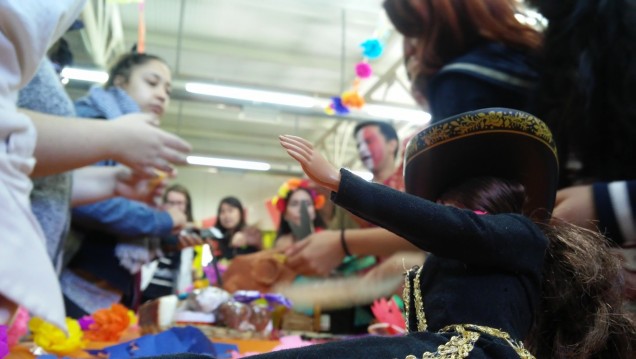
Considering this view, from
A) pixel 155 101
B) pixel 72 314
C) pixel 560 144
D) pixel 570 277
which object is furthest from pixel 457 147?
pixel 155 101

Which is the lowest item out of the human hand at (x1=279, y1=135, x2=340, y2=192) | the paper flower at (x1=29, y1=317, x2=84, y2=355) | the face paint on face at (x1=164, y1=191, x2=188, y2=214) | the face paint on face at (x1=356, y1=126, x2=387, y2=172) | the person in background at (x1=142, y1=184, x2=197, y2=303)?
the person in background at (x1=142, y1=184, x2=197, y2=303)

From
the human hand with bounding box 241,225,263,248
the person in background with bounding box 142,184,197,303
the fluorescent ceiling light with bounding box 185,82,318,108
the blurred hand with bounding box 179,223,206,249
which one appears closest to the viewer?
the blurred hand with bounding box 179,223,206,249

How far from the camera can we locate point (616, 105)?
0.66m

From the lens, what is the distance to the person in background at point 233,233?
1.73 m

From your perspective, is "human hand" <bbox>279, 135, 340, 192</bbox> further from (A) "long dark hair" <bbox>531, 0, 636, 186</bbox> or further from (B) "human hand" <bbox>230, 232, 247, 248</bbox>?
(B) "human hand" <bbox>230, 232, 247, 248</bbox>

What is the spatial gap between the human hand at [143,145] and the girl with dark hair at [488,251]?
0.35 m

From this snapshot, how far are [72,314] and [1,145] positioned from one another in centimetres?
66

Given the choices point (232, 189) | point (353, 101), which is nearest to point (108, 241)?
point (232, 189)

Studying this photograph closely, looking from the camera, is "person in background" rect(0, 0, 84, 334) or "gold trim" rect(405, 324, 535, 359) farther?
"person in background" rect(0, 0, 84, 334)

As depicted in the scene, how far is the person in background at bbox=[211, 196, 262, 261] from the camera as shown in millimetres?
1729

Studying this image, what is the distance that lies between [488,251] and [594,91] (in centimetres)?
38

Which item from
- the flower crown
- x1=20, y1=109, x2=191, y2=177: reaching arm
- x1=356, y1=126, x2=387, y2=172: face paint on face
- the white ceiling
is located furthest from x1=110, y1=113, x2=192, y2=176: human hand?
the white ceiling

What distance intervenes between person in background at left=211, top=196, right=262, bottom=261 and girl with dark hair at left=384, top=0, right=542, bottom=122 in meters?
0.68

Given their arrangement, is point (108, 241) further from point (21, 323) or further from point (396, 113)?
point (396, 113)
